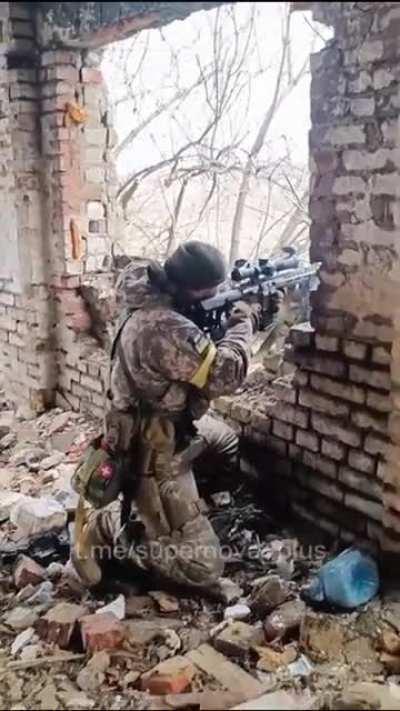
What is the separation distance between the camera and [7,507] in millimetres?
3957

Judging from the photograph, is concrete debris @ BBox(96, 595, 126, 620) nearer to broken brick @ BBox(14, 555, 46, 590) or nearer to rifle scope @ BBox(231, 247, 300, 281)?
broken brick @ BBox(14, 555, 46, 590)

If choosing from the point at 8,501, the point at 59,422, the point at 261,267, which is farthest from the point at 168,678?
the point at 59,422

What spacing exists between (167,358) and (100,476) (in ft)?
1.84

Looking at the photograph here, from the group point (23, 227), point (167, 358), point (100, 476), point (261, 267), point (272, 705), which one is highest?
point (23, 227)

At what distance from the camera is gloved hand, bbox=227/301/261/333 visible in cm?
313

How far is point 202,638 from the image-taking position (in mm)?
2717

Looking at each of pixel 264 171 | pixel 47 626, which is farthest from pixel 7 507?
pixel 264 171

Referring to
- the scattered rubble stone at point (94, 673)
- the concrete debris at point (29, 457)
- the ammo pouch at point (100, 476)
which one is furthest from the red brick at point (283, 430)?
the concrete debris at point (29, 457)

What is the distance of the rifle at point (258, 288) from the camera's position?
10.2 feet

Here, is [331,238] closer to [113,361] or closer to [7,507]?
[113,361]

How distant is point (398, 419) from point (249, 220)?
4.97m

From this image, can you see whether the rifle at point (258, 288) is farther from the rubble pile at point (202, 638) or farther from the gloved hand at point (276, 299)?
the rubble pile at point (202, 638)

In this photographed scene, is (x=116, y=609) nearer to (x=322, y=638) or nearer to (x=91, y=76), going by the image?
(x=322, y=638)

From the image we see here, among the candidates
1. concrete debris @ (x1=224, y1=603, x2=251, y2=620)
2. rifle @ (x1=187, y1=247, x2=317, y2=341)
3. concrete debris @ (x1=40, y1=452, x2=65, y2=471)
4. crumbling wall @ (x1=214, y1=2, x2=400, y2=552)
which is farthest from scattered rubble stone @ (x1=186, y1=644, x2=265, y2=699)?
concrete debris @ (x1=40, y1=452, x2=65, y2=471)
